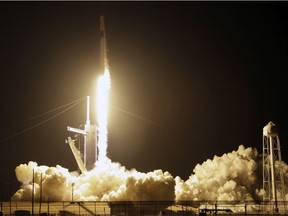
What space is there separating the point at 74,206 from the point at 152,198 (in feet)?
24.3

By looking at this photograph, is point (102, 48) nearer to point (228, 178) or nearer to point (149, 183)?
point (149, 183)

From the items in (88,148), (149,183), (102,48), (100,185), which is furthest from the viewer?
(88,148)

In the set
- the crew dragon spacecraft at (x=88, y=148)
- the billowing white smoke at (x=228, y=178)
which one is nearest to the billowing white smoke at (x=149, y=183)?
the billowing white smoke at (x=228, y=178)

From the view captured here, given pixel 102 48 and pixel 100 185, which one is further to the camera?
pixel 102 48

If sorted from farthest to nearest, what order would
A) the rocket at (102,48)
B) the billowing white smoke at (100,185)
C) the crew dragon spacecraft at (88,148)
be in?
the crew dragon spacecraft at (88,148) < the rocket at (102,48) < the billowing white smoke at (100,185)

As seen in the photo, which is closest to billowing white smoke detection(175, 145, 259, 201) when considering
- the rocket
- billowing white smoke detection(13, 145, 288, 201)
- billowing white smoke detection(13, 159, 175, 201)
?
billowing white smoke detection(13, 145, 288, 201)

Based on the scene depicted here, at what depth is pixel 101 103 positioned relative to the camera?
68.9 metres

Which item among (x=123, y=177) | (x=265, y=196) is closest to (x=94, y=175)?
(x=123, y=177)

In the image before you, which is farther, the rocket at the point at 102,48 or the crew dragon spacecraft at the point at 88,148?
the crew dragon spacecraft at the point at 88,148

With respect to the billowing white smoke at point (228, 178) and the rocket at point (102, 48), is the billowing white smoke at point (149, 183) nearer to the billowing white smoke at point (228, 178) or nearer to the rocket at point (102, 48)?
the billowing white smoke at point (228, 178)

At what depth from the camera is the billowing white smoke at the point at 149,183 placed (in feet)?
187

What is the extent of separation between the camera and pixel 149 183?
56938 millimetres

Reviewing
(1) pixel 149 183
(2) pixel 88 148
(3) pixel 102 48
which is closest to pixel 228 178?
(1) pixel 149 183

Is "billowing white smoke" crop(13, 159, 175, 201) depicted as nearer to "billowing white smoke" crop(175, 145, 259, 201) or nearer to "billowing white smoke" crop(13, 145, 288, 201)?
"billowing white smoke" crop(13, 145, 288, 201)
